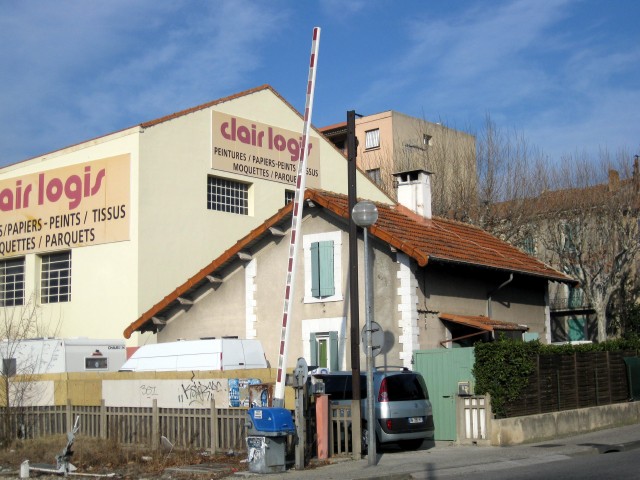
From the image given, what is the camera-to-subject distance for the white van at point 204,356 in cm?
2000

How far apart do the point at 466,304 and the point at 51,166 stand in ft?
58.2

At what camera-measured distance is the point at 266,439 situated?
14.5m

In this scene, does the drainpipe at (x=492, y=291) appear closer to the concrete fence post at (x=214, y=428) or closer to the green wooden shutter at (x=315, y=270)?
the green wooden shutter at (x=315, y=270)

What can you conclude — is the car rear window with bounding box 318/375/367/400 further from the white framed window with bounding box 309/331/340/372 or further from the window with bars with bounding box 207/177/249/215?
the window with bars with bounding box 207/177/249/215

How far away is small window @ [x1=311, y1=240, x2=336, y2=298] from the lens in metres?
22.2

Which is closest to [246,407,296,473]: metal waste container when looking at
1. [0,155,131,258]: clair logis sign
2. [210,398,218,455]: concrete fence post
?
[210,398,218,455]: concrete fence post

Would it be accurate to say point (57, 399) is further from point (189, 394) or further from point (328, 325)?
point (328, 325)

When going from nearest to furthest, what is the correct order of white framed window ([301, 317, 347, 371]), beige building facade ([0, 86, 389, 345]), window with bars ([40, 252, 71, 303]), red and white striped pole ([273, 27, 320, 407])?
red and white striped pole ([273, 27, 320, 407]), white framed window ([301, 317, 347, 371]), beige building facade ([0, 86, 389, 345]), window with bars ([40, 252, 71, 303])

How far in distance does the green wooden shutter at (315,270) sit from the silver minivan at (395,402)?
4445 millimetres

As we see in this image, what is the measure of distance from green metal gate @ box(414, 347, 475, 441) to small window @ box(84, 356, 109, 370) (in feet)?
31.7

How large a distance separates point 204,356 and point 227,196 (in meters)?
14.4

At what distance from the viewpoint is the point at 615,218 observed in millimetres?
36531

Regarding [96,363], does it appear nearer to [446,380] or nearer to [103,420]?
[103,420]

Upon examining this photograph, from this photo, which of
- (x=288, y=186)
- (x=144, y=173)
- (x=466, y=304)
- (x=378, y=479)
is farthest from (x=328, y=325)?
(x=288, y=186)
